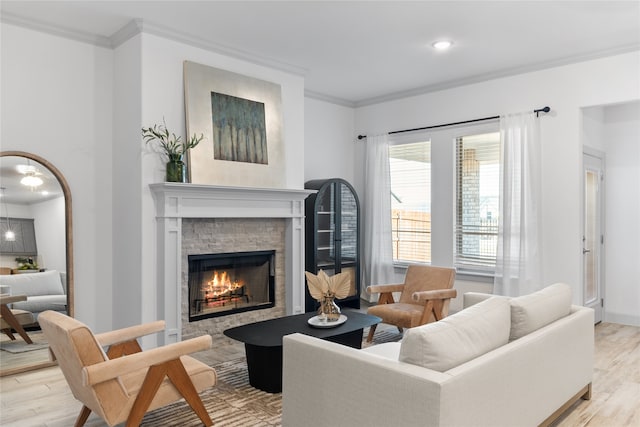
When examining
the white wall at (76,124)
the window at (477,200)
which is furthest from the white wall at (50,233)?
the window at (477,200)

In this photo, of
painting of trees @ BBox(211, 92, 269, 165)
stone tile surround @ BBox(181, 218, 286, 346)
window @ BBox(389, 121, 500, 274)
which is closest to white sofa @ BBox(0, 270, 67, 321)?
stone tile surround @ BBox(181, 218, 286, 346)

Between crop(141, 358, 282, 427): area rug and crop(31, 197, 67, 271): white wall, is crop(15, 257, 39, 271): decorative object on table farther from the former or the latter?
crop(141, 358, 282, 427): area rug

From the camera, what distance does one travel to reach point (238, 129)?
464cm

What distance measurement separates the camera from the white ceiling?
12.1 ft

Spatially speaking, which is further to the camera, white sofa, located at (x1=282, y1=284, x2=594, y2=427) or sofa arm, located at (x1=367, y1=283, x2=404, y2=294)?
sofa arm, located at (x1=367, y1=283, x2=404, y2=294)

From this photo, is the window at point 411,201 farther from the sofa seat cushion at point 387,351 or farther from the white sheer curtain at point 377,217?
the sofa seat cushion at point 387,351

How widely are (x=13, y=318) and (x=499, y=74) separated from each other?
16.9 ft

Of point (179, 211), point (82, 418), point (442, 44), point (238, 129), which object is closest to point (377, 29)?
point (442, 44)

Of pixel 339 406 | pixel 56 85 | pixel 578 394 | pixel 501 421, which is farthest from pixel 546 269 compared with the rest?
pixel 56 85

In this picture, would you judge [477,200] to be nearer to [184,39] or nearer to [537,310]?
[537,310]

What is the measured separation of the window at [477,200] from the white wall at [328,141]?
159 cm

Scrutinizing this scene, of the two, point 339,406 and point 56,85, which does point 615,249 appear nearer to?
point 339,406

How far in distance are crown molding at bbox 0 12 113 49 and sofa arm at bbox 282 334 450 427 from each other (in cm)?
334

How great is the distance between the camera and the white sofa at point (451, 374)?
1.96 meters
